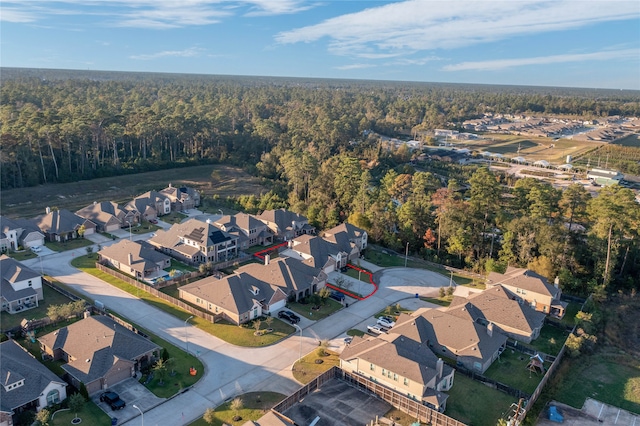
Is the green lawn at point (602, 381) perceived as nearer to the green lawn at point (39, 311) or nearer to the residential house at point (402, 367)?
the residential house at point (402, 367)

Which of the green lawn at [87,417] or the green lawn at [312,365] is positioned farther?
the green lawn at [312,365]

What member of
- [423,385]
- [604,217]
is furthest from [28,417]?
[604,217]

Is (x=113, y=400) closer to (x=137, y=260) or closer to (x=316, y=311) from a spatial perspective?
(x=316, y=311)

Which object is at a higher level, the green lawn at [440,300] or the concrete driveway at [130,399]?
the green lawn at [440,300]

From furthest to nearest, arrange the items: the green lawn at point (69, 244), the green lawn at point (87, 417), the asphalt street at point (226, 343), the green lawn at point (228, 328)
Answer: the green lawn at point (69, 244), the green lawn at point (228, 328), the asphalt street at point (226, 343), the green lawn at point (87, 417)

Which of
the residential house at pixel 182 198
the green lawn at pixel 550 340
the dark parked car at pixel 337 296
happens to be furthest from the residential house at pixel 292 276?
the residential house at pixel 182 198

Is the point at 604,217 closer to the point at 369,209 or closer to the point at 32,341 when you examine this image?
the point at 369,209
